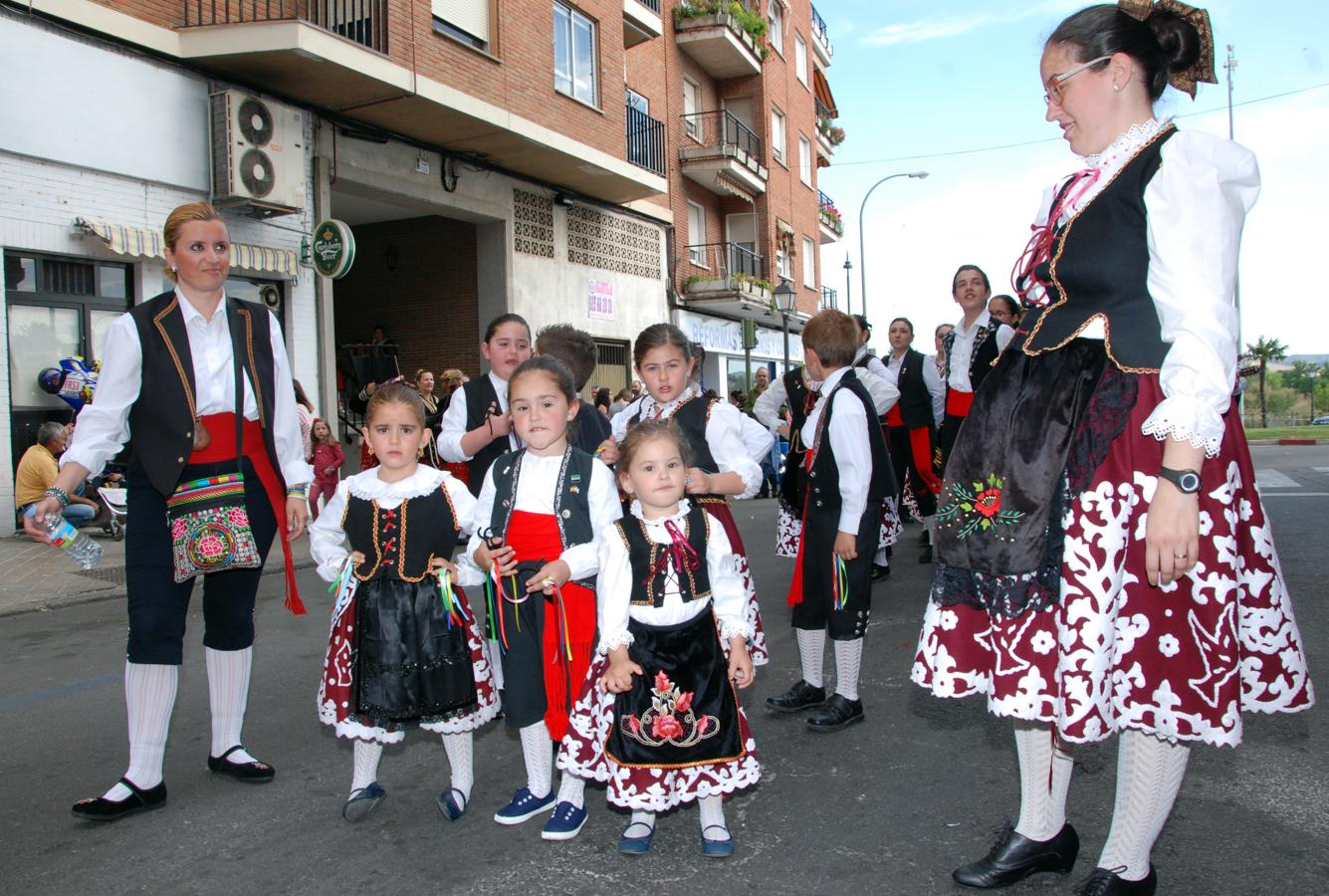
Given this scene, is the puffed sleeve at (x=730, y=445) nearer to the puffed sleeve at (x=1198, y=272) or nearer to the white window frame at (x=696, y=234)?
the puffed sleeve at (x=1198, y=272)

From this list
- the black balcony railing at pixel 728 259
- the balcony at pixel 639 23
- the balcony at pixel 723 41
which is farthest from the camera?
the black balcony railing at pixel 728 259

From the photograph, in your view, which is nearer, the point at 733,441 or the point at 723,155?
the point at 733,441

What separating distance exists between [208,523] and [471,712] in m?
1.12

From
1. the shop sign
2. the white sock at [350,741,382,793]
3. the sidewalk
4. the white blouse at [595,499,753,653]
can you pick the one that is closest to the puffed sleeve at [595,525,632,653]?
the white blouse at [595,499,753,653]

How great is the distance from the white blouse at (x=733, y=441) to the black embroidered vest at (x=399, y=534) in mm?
793

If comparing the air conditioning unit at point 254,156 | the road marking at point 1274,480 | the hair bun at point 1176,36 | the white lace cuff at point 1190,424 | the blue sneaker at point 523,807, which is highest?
the air conditioning unit at point 254,156

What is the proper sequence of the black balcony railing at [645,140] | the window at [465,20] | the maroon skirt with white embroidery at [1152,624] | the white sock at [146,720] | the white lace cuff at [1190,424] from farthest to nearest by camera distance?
the black balcony railing at [645,140] → the window at [465,20] → the white sock at [146,720] → the maroon skirt with white embroidery at [1152,624] → the white lace cuff at [1190,424]

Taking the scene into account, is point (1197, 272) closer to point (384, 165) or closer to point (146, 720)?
point (146, 720)

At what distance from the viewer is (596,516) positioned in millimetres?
3449

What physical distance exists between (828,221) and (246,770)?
115 ft

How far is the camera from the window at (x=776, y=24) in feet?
102

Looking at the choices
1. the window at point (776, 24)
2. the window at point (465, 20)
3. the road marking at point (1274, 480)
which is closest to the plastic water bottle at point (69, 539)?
the road marking at point (1274, 480)

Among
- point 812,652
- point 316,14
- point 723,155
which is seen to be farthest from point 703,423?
point 723,155

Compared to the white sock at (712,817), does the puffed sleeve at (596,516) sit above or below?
above
